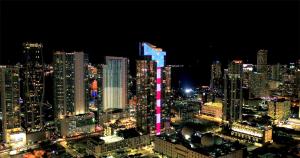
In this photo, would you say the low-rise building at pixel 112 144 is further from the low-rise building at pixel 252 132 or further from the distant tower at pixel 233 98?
the distant tower at pixel 233 98

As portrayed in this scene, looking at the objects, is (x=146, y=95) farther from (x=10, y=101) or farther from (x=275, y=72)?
(x=275, y=72)

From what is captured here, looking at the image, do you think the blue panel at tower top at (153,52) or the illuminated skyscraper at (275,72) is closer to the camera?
the blue panel at tower top at (153,52)

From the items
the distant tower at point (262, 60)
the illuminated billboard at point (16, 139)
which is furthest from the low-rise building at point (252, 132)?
the distant tower at point (262, 60)

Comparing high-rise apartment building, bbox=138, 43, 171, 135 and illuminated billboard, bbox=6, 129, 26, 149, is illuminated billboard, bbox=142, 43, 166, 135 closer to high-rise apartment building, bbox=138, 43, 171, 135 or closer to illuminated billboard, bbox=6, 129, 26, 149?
high-rise apartment building, bbox=138, 43, 171, 135

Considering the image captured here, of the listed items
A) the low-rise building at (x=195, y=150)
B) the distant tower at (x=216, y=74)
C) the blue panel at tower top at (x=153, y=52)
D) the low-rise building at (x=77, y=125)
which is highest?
the blue panel at tower top at (x=153, y=52)

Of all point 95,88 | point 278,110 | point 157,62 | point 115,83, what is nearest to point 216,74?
point 278,110

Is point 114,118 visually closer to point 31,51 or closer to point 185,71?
point 31,51
